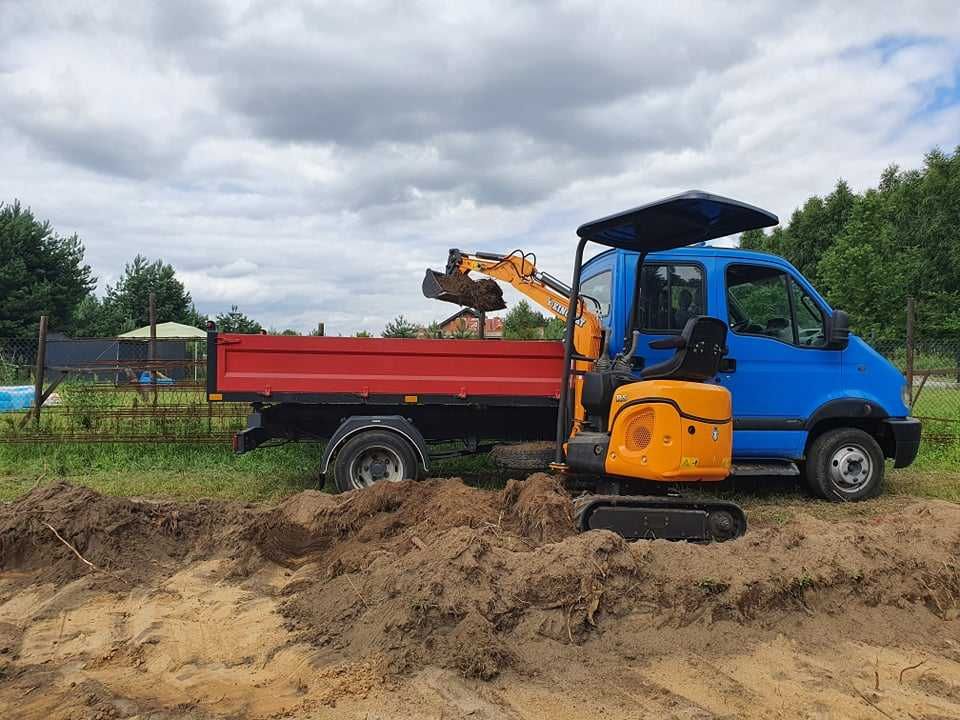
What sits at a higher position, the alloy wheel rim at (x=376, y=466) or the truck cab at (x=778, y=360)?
the truck cab at (x=778, y=360)

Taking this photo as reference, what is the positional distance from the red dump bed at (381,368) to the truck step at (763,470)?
187 cm

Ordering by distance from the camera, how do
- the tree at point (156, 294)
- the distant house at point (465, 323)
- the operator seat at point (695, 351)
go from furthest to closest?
1. the tree at point (156, 294)
2. the distant house at point (465, 323)
3. the operator seat at point (695, 351)

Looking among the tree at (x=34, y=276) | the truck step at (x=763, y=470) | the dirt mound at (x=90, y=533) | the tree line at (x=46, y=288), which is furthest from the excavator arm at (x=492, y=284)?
the tree at (x=34, y=276)

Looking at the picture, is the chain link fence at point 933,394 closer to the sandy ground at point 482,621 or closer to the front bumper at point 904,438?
the front bumper at point 904,438

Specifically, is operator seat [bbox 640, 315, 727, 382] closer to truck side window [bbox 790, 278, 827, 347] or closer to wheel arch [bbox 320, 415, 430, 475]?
truck side window [bbox 790, 278, 827, 347]

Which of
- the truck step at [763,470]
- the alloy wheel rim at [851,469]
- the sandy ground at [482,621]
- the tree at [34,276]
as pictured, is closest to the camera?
the sandy ground at [482,621]

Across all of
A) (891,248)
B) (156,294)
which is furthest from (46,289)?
(891,248)

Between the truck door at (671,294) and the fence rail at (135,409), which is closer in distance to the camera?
the truck door at (671,294)

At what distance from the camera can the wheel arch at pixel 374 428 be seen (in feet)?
22.7

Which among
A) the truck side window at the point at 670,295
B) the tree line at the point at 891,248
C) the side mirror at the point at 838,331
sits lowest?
the side mirror at the point at 838,331

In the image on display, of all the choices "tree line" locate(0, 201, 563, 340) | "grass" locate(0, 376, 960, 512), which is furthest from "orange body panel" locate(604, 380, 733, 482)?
"tree line" locate(0, 201, 563, 340)

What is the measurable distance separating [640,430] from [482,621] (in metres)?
1.99

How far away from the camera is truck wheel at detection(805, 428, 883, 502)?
723 cm

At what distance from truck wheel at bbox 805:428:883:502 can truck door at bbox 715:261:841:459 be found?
0.23 meters
